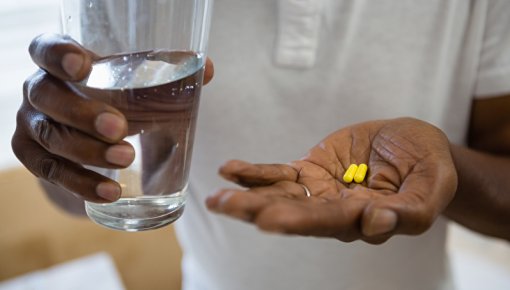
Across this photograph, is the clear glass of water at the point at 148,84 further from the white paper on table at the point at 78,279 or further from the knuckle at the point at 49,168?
the white paper on table at the point at 78,279

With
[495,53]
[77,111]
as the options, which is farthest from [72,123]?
[495,53]

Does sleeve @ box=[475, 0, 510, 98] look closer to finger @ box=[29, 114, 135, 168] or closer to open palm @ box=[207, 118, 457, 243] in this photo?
open palm @ box=[207, 118, 457, 243]

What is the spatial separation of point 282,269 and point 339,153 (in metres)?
0.28

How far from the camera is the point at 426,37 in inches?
26.1

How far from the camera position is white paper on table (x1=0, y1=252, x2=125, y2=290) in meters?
1.00

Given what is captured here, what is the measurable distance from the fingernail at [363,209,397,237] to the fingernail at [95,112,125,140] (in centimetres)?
19

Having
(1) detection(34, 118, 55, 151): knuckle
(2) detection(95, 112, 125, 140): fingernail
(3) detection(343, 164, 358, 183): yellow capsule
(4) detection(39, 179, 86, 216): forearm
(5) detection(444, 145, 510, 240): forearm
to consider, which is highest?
(2) detection(95, 112, 125, 140): fingernail

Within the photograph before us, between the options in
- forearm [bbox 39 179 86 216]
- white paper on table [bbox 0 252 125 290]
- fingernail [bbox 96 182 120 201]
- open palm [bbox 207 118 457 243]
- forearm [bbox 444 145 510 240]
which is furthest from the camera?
white paper on table [bbox 0 252 125 290]

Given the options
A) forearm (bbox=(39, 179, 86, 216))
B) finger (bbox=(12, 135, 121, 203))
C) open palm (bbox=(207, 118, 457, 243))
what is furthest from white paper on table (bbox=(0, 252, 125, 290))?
open palm (bbox=(207, 118, 457, 243))

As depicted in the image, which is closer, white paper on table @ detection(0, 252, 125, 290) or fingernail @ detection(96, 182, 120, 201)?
fingernail @ detection(96, 182, 120, 201)

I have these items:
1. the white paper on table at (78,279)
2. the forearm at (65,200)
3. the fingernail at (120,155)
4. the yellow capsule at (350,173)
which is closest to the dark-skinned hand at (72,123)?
the fingernail at (120,155)

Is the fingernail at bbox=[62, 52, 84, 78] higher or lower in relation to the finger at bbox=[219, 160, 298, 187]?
higher

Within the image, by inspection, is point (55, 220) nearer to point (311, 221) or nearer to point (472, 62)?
point (472, 62)

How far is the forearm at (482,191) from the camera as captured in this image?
596mm
